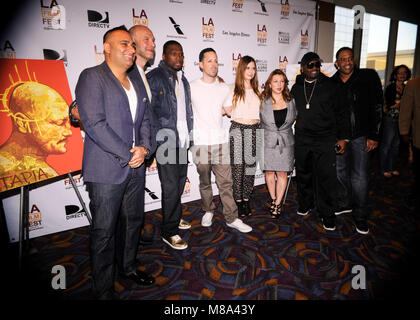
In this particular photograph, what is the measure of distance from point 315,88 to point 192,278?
2.36m

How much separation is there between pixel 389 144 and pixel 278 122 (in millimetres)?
3090

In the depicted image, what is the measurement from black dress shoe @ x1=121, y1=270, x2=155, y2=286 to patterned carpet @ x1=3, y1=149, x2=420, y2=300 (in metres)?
0.05

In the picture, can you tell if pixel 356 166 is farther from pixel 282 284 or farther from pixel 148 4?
pixel 148 4

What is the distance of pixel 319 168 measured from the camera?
281 centimetres

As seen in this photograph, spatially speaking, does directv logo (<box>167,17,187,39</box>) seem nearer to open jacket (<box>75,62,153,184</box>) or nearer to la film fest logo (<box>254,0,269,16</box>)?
la film fest logo (<box>254,0,269,16</box>)

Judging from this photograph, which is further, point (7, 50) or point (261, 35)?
point (261, 35)

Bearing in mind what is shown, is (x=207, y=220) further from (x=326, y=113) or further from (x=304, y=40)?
(x=304, y=40)

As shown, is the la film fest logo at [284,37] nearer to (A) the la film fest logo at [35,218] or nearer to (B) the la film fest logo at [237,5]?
(B) the la film fest logo at [237,5]

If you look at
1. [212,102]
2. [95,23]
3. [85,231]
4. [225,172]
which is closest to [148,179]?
[85,231]

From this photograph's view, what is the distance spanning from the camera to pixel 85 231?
307cm

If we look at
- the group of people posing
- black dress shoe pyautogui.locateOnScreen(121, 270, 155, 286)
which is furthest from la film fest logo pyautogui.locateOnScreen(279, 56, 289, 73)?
black dress shoe pyautogui.locateOnScreen(121, 270, 155, 286)

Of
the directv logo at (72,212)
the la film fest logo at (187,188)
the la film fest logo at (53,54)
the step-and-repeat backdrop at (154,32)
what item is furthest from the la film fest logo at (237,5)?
the directv logo at (72,212)

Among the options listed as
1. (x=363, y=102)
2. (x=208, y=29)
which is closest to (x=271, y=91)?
(x=363, y=102)
